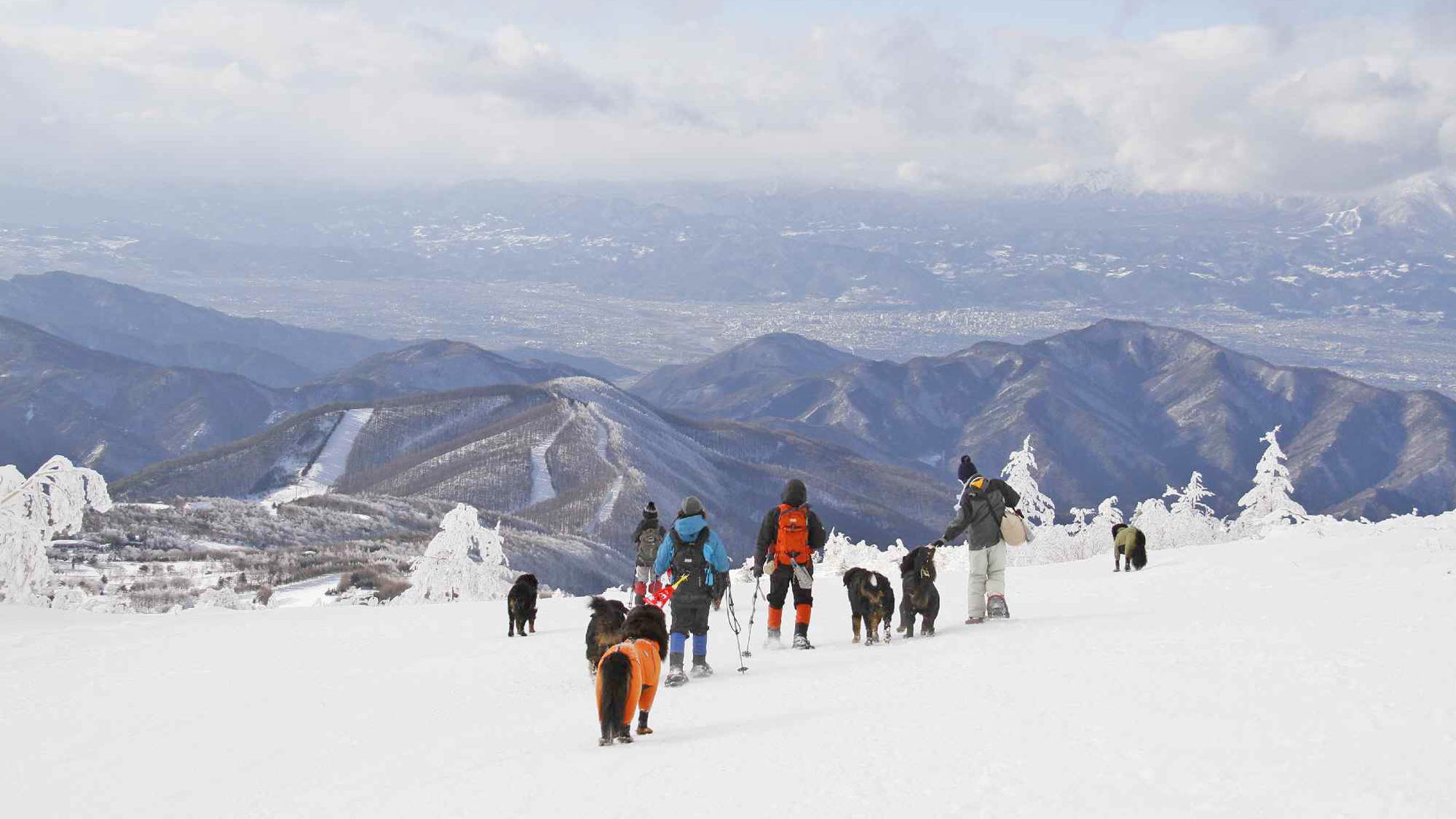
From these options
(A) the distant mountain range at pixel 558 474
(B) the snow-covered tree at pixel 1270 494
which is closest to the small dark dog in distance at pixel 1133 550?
(B) the snow-covered tree at pixel 1270 494

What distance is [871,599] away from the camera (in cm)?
1459

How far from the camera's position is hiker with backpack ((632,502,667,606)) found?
59.5 ft

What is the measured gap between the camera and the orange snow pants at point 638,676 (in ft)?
32.9

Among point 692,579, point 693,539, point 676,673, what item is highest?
point 693,539

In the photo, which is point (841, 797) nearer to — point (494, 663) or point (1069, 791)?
point (1069, 791)

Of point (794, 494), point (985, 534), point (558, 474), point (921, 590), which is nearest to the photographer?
point (794, 494)

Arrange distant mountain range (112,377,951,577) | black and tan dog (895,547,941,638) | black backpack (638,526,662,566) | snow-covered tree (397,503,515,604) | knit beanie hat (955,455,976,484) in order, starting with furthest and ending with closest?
distant mountain range (112,377,951,577) < snow-covered tree (397,503,515,604) < black backpack (638,526,662,566) < knit beanie hat (955,455,976,484) < black and tan dog (895,547,941,638)

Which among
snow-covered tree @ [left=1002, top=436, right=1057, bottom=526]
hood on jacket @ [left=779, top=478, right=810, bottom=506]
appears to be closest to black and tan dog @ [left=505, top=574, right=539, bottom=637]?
hood on jacket @ [left=779, top=478, right=810, bottom=506]

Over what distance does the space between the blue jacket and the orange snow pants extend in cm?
300

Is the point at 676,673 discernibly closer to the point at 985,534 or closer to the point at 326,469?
the point at 985,534

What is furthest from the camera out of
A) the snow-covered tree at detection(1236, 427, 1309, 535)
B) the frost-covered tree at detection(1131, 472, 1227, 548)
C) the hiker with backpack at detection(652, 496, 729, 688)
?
the snow-covered tree at detection(1236, 427, 1309, 535)

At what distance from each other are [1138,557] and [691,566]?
12.5m

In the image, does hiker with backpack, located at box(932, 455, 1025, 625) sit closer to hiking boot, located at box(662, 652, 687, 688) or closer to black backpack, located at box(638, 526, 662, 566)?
hiking boot, located at box(662, 652, 687, 688)

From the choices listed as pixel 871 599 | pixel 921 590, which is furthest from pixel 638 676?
pixel 921 590
